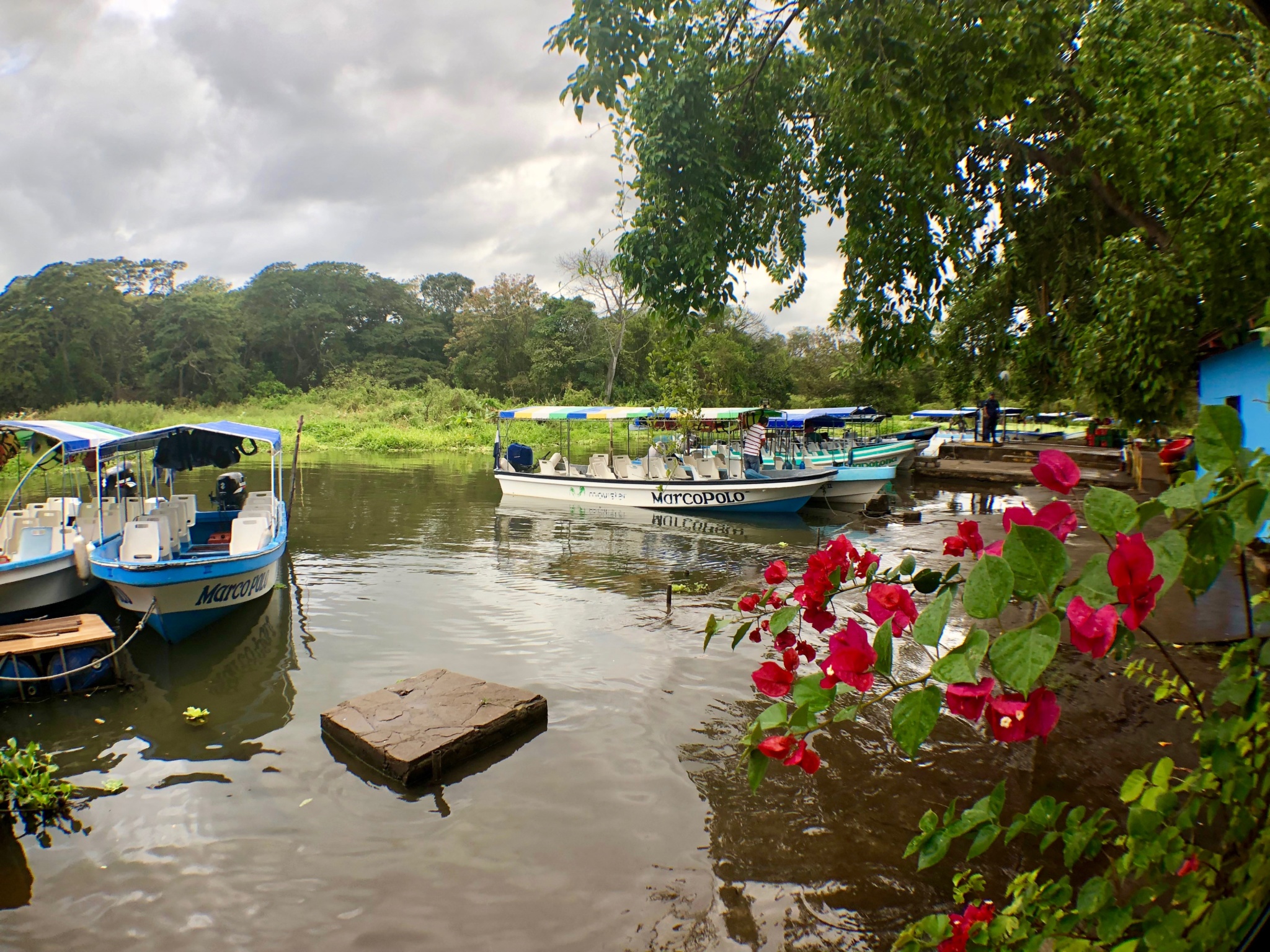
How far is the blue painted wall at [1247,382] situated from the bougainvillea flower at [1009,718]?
8006 millimetres

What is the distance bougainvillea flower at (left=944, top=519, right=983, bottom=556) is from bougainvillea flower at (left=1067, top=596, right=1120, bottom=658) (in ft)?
1.64

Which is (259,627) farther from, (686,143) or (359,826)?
(686,143)

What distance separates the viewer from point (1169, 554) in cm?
129

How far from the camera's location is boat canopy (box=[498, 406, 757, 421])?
20250mm

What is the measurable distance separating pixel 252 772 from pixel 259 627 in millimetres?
4367

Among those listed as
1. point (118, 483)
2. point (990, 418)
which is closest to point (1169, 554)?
point (118, 483)

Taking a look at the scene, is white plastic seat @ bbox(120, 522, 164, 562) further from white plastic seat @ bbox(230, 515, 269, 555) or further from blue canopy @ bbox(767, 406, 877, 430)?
blue canopy @ bbox(767, 406, 877, 430)

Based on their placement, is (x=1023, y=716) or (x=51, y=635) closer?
(x=1023, y=716)

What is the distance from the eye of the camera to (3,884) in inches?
181

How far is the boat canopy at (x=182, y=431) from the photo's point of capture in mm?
10008

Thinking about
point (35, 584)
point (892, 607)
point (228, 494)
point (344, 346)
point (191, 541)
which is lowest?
point (35, 584)

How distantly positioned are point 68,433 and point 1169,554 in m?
12.6

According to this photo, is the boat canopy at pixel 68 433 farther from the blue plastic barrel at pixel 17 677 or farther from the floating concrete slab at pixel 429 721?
the floating concrete slab at pixel 429 721

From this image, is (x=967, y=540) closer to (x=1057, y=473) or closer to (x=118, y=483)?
(x=1057, y=473)
